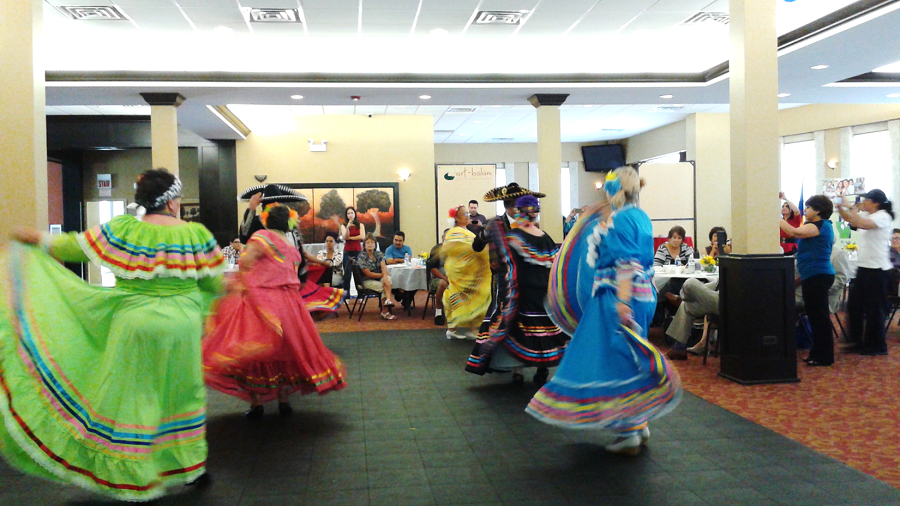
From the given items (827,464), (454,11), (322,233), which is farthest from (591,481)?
(322,233)

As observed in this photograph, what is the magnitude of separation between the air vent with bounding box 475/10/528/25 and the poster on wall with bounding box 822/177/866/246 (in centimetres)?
750

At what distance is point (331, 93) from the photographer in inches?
365

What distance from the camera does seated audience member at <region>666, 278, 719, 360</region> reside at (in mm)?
5727

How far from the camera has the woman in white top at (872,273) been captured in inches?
237

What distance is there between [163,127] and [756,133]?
7449 mm

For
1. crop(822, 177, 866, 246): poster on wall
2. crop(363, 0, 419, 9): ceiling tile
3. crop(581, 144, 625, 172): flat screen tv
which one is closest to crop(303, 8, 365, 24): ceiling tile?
crop(363, 0, 419, 9): ceiling tile

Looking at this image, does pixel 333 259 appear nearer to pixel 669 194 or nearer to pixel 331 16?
pixel 331 16

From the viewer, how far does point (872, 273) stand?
605 centimetres

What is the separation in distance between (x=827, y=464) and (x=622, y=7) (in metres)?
5.53

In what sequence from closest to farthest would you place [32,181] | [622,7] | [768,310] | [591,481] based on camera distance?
[591,481], [32,181], [768,310], [622,7]

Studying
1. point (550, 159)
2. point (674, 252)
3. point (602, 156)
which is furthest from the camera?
point (602, 156)

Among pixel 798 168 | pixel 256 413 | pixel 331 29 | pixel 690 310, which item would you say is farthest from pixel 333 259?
pixel 798 168

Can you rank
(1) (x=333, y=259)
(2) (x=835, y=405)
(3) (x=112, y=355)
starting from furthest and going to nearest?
(1) (x=333, y=259)
(2) (x=835, y=405)
(3) (x=112, y=355)

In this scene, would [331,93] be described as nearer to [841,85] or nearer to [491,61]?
[491,61]
